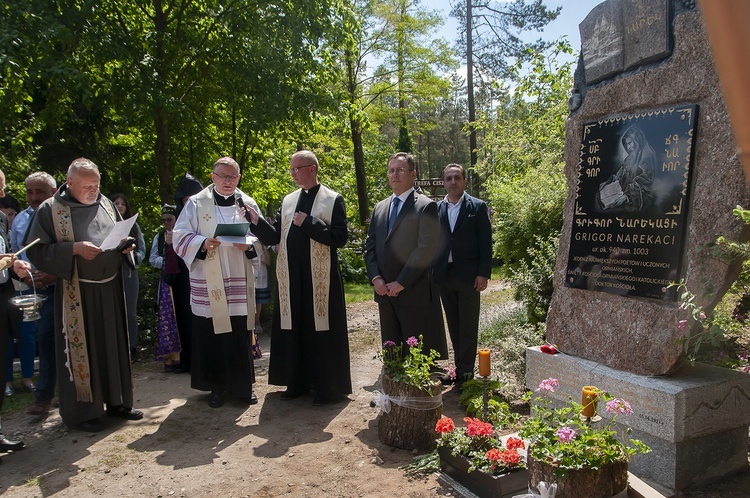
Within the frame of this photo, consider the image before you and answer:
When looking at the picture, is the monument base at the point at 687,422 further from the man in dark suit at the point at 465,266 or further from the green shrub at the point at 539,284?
the green shrub at the point at 539,284

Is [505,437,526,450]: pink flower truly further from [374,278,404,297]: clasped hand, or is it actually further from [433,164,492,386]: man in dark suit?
[433,164,492,386]: man in dark suit

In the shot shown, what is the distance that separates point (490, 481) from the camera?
11.0 feet

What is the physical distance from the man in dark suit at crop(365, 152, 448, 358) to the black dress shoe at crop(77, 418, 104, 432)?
8.27 ft

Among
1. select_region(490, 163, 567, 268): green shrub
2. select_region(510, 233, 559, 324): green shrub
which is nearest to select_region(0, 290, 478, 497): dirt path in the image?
select_region(510, 233, 559, 324): green shrub

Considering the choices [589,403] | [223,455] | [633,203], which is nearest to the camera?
[589,403]

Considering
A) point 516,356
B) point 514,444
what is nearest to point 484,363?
point 514,444

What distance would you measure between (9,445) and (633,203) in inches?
189

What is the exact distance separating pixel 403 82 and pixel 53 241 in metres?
16.9

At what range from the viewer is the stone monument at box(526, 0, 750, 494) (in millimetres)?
3396

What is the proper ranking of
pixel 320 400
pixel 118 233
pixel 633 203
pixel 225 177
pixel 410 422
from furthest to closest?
pixel 320 400, pixel 225 177, pixel 118 233, pixel 410 422, pixel 633 203

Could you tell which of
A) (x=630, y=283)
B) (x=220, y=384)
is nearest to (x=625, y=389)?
(x=630, y=283)

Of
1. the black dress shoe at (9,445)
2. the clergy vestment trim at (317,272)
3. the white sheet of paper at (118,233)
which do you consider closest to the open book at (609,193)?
the clergy vestment trim at (317,272)

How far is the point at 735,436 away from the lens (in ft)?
12.2

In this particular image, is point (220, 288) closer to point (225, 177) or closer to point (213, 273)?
point (213, 273)
